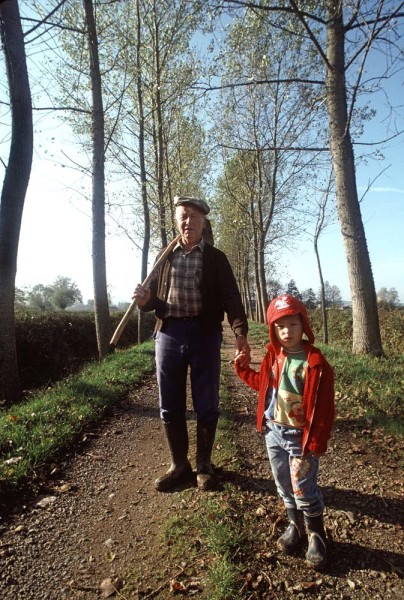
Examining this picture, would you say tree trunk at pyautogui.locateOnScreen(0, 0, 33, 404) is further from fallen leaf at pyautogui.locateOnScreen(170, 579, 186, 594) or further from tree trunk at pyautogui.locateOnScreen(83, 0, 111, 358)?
fallen leaf at pyautogui.locateOnScreen(170, 579, 186, 594)

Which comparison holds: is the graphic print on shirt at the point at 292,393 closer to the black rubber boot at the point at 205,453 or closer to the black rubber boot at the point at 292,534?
the black rubber boot at the point at 292,534

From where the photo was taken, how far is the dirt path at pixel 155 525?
7.37ft

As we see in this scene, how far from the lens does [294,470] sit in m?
2.40

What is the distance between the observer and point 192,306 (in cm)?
323

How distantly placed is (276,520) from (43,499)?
6.45 feet

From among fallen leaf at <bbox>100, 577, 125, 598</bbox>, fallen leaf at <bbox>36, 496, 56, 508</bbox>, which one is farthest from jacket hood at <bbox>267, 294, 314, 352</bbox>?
fallen leaf at <bbox>36, 496, 56, 508</bbox>

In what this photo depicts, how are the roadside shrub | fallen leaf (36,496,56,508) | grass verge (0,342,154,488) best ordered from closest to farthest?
fallen leaf (36,496,56,508) < grass verge (0,342,154,488) < the roadside shrub

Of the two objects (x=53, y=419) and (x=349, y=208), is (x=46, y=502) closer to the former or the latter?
(x=53, y=419)

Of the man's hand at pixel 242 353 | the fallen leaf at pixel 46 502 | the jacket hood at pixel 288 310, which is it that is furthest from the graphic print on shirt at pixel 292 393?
the fallen leaf at pixel 46 502

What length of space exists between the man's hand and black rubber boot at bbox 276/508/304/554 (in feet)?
3.48

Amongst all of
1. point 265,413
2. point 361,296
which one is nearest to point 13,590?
point 265,413

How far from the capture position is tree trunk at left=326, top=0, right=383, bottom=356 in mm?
7109

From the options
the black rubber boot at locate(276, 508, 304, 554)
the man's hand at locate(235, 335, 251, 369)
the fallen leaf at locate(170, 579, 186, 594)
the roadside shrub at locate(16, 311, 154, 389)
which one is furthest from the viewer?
the roadside shrub at locate(16, 311, 154, 389)

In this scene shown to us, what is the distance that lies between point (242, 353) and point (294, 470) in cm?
90
